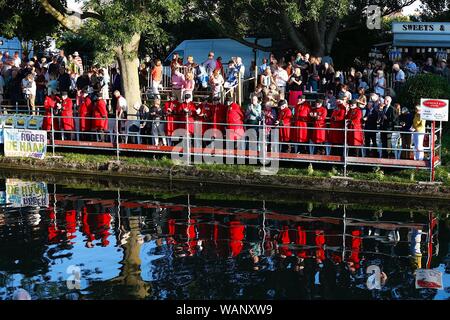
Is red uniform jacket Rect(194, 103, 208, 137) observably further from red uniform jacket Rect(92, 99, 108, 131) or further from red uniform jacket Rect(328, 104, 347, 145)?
red uniform jacket Rect(328, 104, 347, 145)

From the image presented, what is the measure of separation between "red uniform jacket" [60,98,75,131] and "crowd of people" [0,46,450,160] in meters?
0.03

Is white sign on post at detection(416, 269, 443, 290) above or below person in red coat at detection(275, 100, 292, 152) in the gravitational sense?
below

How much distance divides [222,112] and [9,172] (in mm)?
6393

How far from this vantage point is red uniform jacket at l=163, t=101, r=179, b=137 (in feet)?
74.8

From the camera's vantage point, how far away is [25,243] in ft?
51.3

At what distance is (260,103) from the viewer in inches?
882

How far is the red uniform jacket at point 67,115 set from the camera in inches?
953

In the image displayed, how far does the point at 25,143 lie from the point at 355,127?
9.60 metres

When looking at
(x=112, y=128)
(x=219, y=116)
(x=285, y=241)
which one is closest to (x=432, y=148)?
(x=285, y=241)

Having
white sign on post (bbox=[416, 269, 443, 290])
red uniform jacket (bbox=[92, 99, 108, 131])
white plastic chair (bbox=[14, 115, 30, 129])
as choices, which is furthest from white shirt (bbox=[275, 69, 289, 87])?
white sign on post (bbox=[416, 269, 443, 290])

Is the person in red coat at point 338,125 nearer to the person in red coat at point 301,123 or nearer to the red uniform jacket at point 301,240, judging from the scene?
the person in red coat at point 301,123

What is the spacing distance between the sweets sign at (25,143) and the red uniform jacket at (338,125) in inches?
326
